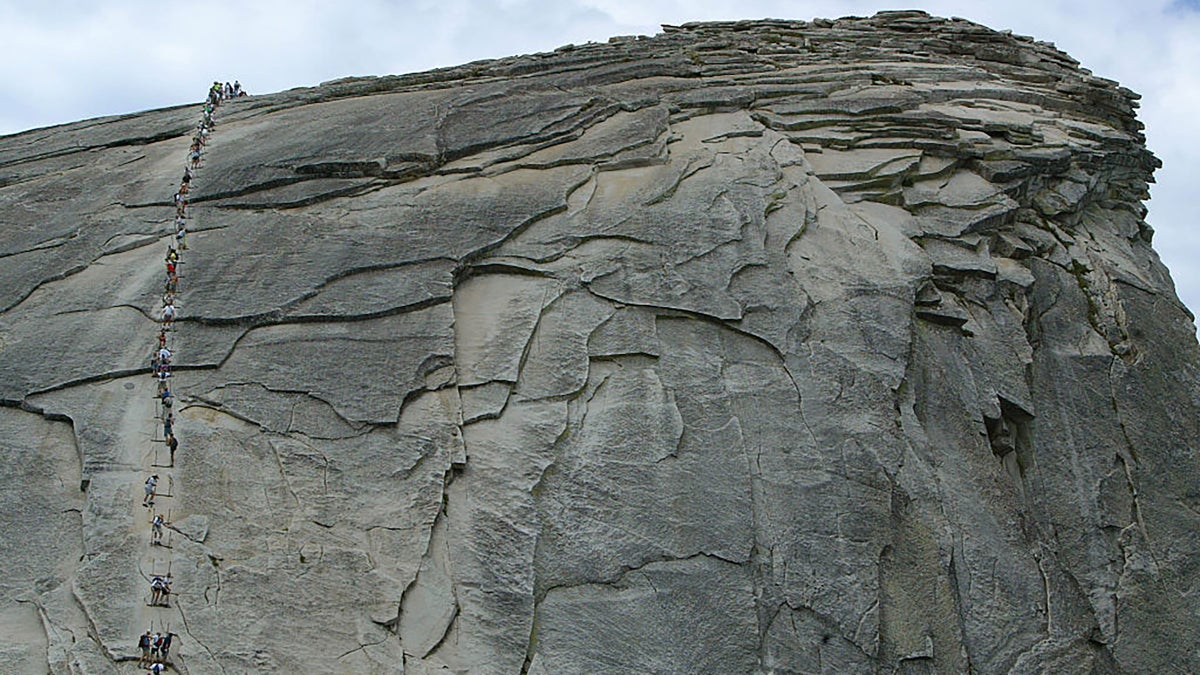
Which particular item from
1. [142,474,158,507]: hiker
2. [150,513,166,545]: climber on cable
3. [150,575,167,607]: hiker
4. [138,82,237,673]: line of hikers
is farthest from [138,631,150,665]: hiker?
[142,474,158,507]: hiker

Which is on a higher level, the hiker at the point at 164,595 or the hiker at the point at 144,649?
the hiker at the point at 164,595

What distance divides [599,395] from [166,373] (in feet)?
23.6

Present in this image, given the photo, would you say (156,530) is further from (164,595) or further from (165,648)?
(165,648)

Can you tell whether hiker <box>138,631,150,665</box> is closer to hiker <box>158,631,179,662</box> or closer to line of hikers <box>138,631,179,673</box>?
line of hikers <box>138,631,179,673</box>

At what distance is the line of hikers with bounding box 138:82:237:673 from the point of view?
17984mm

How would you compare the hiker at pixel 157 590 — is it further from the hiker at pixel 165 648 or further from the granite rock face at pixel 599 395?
the hiker at pixel 165 648

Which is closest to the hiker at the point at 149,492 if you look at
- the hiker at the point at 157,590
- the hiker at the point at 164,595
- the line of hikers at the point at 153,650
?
the hiker at the point at 157,590

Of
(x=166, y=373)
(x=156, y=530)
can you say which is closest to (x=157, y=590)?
(x=156, y=530)

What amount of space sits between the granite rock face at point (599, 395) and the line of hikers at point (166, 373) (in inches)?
7.9

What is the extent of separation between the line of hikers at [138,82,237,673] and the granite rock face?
20 centimetres

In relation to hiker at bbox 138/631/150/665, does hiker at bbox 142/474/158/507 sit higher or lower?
higher

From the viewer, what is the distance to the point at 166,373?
72.1ft

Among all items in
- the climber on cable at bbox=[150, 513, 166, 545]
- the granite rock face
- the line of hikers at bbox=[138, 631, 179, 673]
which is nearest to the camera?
the line of hikers at bbox=[138, 631, 179, 673]

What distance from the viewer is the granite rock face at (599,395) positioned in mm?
19469
